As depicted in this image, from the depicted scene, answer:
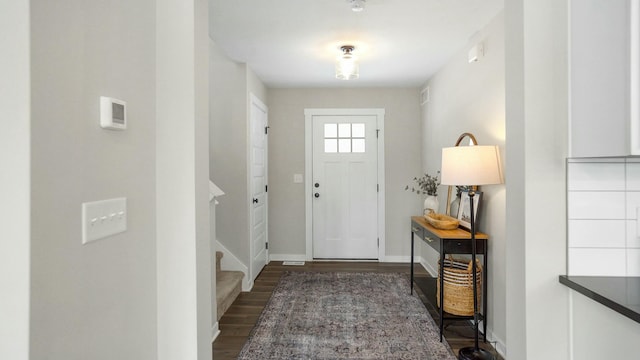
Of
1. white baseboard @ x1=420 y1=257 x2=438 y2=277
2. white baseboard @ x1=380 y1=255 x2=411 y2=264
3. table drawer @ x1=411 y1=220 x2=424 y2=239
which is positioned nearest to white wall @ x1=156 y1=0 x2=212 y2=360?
table drawer @ x1=411 y1=220 x2=424 y2=239

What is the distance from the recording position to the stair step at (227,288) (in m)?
3.00

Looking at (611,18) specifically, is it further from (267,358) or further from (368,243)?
(368,243)

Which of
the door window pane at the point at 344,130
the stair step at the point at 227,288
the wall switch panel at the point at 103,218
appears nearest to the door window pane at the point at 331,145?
the door window pane at the point at 344,130

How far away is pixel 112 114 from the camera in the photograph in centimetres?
102

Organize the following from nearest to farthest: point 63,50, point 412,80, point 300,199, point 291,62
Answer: point 63,50 → point 291,62 → point 412,80 → point 300,199

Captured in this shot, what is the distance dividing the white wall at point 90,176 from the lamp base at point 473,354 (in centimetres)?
189

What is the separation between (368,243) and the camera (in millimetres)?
4797

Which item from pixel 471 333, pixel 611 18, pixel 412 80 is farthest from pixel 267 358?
pixel 412 80

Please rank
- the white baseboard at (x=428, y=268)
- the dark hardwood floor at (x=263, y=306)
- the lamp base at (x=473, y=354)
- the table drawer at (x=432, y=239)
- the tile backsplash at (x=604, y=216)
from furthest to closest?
the white baseboard at (x=428, y=268), the table drawer at (x=432, y=239), the dark hardwood floor at (x=263, y=306), the lamp base at (x=473, y=354), the tile backsplash at (x=604, y=216)

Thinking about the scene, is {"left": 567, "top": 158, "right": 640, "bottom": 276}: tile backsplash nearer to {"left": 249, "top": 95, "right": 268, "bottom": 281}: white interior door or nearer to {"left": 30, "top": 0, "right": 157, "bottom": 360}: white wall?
{"left": 30, "top": 0, "right": 157, "bottom": 360}: white wall

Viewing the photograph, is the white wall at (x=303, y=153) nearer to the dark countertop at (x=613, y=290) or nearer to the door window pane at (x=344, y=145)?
the door window pane at (x=344, y=145)

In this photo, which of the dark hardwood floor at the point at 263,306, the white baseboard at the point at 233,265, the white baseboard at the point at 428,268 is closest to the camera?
the dark hardwood floor at the point at 263,306

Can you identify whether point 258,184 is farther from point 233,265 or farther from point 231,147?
point 233,265
